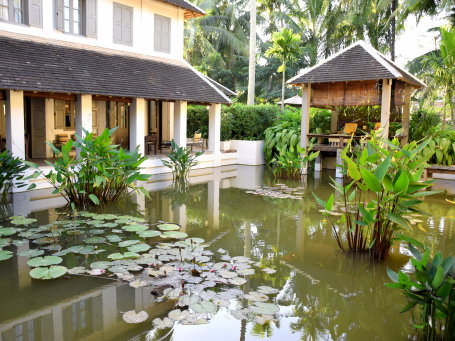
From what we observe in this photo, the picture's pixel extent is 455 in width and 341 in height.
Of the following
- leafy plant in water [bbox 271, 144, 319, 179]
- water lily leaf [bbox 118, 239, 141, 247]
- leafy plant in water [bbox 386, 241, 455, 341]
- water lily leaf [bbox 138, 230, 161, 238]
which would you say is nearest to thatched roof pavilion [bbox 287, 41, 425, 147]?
leafy plant in water [bbox 271, 144, 319, 179]

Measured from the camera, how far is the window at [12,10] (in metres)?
11.3

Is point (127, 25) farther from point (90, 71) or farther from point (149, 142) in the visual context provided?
point (149, 142)

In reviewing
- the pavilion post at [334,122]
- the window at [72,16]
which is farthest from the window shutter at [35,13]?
the pavilion post at [334,122]

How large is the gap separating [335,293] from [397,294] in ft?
2.30

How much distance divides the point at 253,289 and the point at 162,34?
12.7 meters

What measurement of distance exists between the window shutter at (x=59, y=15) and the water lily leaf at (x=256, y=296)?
1068cm

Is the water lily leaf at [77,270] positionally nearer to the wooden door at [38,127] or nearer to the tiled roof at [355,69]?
the wooden door at [38,127]

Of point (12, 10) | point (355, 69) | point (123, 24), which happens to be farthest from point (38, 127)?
point (355, 69)

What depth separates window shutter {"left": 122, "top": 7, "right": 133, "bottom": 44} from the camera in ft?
46.2

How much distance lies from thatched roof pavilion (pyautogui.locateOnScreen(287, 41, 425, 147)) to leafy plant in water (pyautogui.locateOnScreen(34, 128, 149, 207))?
7.37m

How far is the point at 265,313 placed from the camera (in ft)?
14.0

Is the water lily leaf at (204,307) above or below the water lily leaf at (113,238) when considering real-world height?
below

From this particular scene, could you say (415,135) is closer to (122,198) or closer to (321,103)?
(321,103)

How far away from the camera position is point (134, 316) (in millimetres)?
4086
